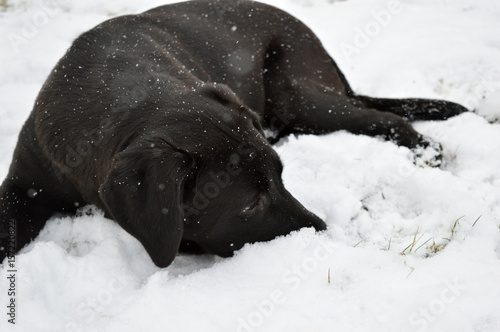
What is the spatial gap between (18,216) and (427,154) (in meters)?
2.82

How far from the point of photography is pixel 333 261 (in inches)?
95.5

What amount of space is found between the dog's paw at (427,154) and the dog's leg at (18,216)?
8.41ft

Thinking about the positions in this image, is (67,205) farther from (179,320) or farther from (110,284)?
(179,320)

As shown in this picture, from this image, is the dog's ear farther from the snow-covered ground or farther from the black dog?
the snow-covered ground

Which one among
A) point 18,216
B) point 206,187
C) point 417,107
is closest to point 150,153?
point 206,187

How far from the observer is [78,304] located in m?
2.34

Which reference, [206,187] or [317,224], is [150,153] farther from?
[317,224]

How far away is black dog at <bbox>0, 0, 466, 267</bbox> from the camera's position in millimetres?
2092

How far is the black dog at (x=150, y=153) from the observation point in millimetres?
2092

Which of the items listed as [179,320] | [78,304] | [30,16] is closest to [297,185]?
[179,320]

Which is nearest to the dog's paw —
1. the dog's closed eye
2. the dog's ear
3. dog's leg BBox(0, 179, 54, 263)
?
the dog's closed eye

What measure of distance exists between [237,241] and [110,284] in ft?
2.32

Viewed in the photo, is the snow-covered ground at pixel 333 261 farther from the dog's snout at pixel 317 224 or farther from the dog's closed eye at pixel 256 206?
the dog's closed eye at pixel 256 206

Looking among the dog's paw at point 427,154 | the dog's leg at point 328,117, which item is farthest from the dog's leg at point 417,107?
the dog's paw at point 427,154
